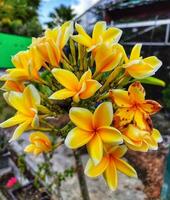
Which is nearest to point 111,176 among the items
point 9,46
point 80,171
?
point 9,46

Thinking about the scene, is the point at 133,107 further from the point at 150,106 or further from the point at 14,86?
the point at 14,86

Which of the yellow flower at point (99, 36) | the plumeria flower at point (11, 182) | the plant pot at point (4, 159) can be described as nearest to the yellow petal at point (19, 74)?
the yellow flower at point (99, 36)

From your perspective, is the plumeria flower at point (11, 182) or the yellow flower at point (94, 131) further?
the plumeria flower at point (11, 182)

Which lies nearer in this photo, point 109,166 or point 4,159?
point 109,166

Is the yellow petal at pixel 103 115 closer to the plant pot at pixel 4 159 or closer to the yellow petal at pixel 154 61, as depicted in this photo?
the yellow petal at pixel 154 61

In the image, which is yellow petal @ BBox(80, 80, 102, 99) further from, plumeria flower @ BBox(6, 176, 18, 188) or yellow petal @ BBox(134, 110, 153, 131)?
plumeria flower @ BBox(6, 176, 18, 188)

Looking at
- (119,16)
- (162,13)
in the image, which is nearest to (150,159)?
(162,13)

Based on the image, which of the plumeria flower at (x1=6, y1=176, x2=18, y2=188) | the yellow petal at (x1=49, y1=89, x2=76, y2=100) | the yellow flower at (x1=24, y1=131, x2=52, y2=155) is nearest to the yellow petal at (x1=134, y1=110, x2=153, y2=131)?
the yellow petal at (x1=49, y1=89, x2=76, y2=100)
